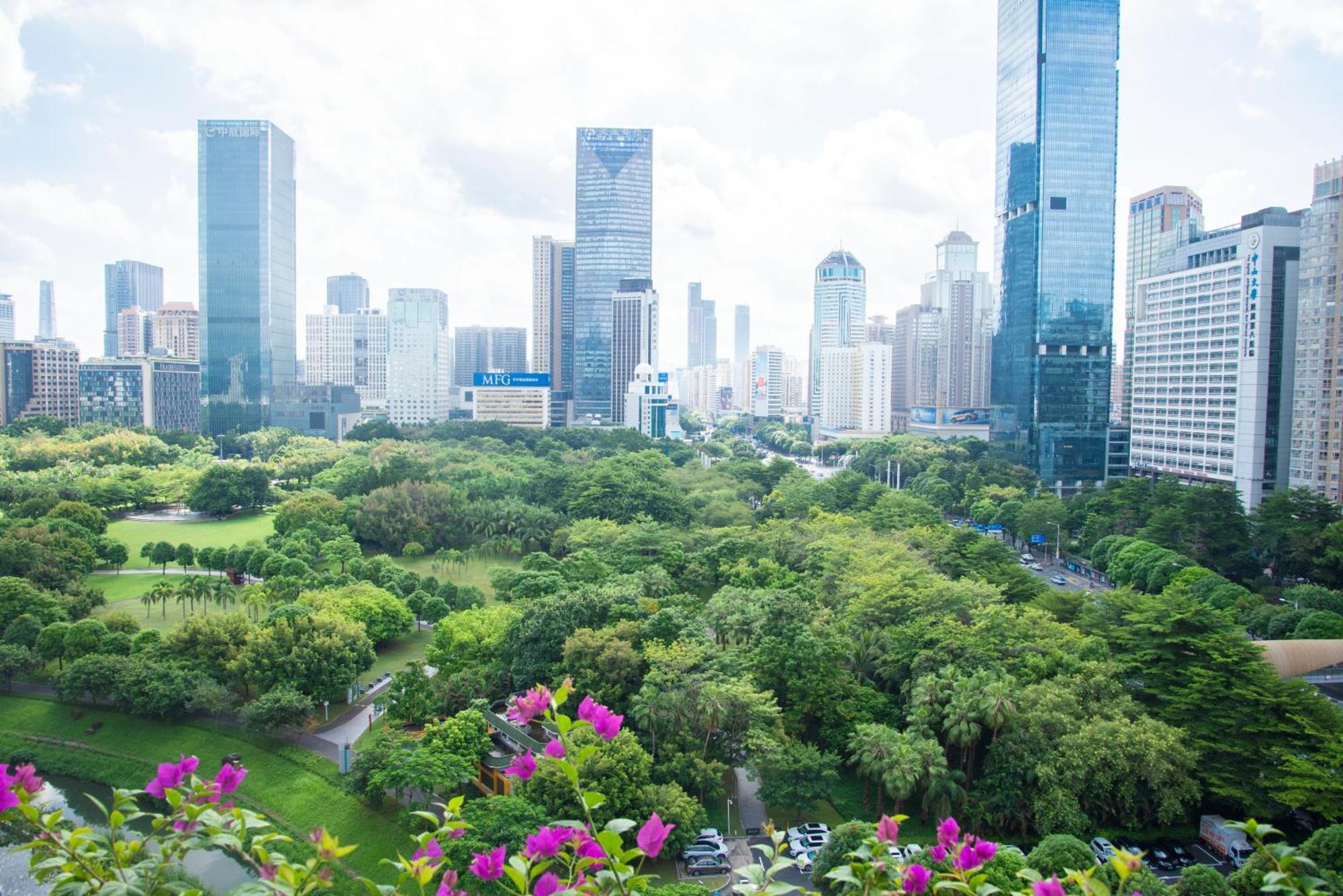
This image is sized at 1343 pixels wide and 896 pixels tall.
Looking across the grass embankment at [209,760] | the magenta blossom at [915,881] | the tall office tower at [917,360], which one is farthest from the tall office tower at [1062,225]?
the magenta blossom at [915,881]

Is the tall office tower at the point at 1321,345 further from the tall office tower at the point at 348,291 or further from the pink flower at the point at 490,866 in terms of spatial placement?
the tall office tower at the point at 348,291

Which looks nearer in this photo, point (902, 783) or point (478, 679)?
point (902, 783)

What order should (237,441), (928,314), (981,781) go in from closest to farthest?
(981,781) < (237,441) < (928,314)

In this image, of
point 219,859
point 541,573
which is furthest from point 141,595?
point 219,859

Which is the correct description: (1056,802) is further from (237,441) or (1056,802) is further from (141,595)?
(237,441)

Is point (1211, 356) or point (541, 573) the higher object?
point (1211, 356)

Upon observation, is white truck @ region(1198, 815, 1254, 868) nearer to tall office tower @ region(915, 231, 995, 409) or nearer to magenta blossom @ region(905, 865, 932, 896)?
magenta blossom @ region(905, 865, 932, 896)
